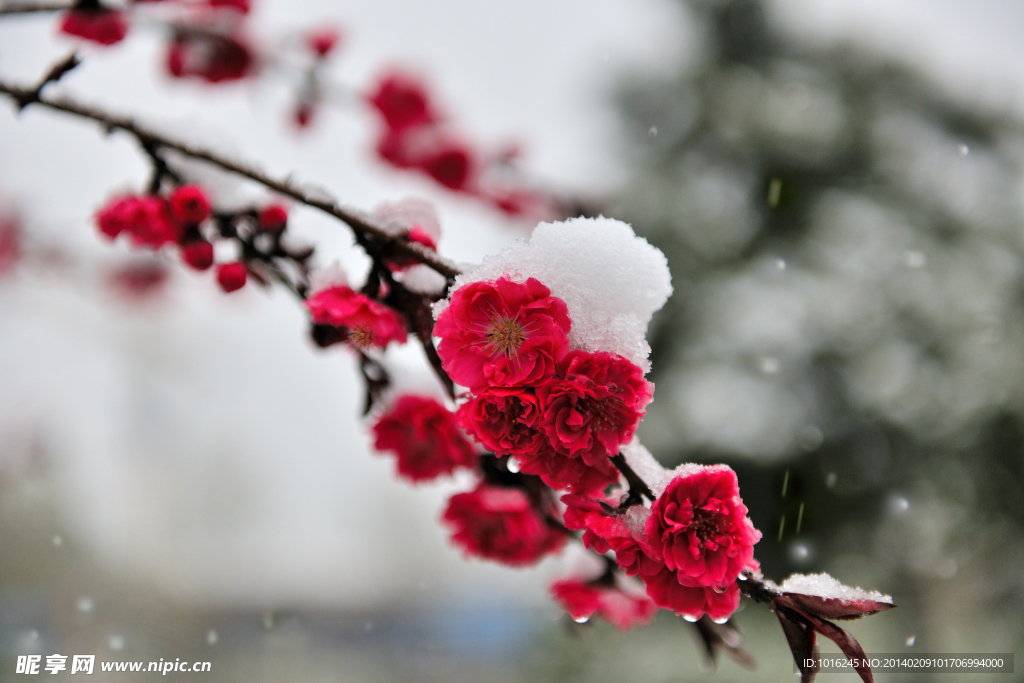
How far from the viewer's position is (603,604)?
2.46 feet

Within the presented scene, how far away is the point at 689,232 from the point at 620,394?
14.7 ft

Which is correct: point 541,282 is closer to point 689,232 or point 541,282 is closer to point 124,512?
point 689,232

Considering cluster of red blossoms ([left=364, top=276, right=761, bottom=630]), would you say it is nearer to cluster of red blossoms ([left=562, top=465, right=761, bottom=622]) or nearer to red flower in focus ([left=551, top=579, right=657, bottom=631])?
cluster of red blossoms ([left=562, top=465, right=761, bottom=622])

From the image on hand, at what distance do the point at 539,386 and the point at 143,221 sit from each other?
1.76ft

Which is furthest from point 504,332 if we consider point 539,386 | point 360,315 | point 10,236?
point 10,236

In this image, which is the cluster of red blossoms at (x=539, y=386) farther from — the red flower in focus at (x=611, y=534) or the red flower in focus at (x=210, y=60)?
the red flower in focus at (x=210, y=60)

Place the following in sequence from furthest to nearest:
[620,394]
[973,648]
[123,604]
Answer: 1. [973,648]
2. [123,604]
3. [620,394]

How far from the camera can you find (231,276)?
0.61 meters

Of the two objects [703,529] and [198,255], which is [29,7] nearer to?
[198,255]

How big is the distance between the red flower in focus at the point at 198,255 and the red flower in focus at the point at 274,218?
7 centimetres

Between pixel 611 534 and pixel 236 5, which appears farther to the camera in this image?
pixel 236 5

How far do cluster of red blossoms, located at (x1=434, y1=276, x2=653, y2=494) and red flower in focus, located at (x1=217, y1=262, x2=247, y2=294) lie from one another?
0.32 metres

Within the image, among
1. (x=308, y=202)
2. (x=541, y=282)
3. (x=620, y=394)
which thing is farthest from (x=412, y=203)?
(x=620, y=394)

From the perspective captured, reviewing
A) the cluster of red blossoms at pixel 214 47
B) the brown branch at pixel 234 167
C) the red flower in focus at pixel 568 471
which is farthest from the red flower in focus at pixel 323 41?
the red flower in focus at pixel 568 471
